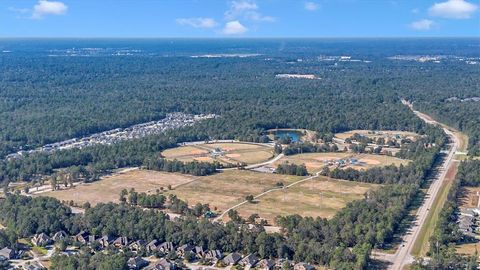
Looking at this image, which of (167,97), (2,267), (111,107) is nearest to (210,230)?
(2,267)

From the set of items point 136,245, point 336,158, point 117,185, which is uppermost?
point 336,158

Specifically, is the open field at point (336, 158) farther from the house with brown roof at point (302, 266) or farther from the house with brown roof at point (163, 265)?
the house with brown roof at point (163, 265)

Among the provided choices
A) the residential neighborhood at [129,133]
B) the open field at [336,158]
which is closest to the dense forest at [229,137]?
the residential neighborhood at [129,133]

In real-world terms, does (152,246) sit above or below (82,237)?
above

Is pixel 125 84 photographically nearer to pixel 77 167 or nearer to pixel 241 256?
pixel 77 167

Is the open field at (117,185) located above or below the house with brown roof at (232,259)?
below

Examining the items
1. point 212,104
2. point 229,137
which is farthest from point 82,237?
point 212,104

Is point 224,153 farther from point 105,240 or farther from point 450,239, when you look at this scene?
point 450,239
